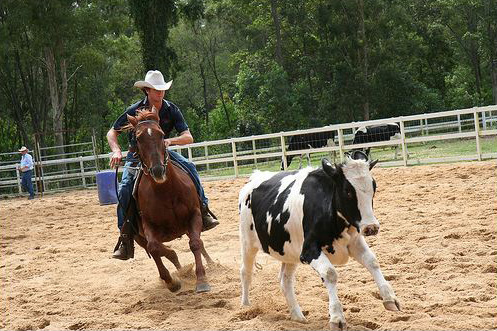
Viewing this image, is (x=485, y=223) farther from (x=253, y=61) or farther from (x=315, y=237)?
(x=253, y=61)

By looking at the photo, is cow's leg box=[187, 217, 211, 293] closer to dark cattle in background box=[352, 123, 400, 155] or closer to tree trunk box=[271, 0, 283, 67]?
dark cattle in background box=[352, 123, 400, 155]

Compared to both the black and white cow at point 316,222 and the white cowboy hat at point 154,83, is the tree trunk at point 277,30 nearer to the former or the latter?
the white cowboy hat at point 154,83

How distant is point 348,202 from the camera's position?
5277mm

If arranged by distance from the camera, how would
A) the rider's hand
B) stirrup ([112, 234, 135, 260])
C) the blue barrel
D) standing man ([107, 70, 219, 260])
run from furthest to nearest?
the blue barrel < stirrup ([112, 234, 135, 260]) < standing man ([107, 70, 219, 260]) < the rider's hand

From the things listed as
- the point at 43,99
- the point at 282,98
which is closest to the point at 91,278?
the point at 282,98

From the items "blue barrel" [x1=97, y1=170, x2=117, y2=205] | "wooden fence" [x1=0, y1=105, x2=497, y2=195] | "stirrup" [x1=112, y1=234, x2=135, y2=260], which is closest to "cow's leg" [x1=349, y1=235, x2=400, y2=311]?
"stirrup" [x1=112, y1=234, x2=135, y2=260]

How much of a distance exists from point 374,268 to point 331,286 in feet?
1.45

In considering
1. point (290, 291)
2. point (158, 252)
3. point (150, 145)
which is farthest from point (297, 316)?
point (150, 145)

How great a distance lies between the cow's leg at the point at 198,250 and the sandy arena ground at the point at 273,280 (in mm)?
158

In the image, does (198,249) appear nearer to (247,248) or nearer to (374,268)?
(247,248)

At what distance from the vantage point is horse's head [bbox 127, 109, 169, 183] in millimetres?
6855

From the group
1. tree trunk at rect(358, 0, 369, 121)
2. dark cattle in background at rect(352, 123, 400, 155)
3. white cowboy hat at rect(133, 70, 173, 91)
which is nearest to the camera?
white cowboy hat at rect(133, 70, 173, 91)

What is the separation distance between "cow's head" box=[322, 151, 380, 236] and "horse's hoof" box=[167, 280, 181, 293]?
110 inches

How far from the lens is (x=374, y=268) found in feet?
17.5
